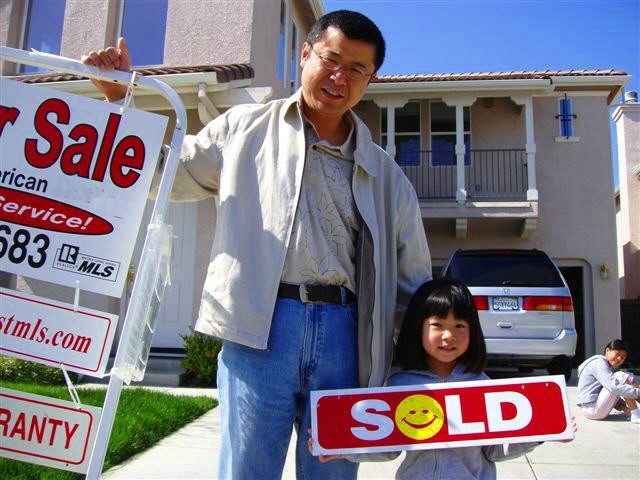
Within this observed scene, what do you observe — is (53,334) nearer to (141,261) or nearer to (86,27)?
(141,261)

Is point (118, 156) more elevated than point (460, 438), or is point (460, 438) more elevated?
point (118, 156)

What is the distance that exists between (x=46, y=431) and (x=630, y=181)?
17498mm

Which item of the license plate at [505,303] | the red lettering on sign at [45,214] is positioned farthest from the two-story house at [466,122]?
the red lettering on sign at [45,214]

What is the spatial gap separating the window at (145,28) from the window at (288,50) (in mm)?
2214

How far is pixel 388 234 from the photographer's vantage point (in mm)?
2004

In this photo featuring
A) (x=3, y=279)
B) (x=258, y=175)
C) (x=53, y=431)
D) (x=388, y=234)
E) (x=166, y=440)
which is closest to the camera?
(x=53, y=431)

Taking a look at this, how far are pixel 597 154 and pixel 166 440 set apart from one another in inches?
457

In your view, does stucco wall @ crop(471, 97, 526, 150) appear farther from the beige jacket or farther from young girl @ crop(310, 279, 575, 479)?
the beige jacket

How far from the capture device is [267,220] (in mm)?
1753

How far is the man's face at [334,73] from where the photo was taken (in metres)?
1.81

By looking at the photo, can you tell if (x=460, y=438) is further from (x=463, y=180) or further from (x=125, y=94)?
(x=463, y=180)

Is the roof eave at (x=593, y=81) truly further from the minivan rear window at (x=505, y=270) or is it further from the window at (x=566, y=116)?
the minivan rear window at (x=505, y=270)

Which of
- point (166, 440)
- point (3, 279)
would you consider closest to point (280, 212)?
point (166, 440)

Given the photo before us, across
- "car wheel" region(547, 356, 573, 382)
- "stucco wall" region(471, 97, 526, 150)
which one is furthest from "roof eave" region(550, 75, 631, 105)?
"car wheel" region(547, 356, 573, 382)
